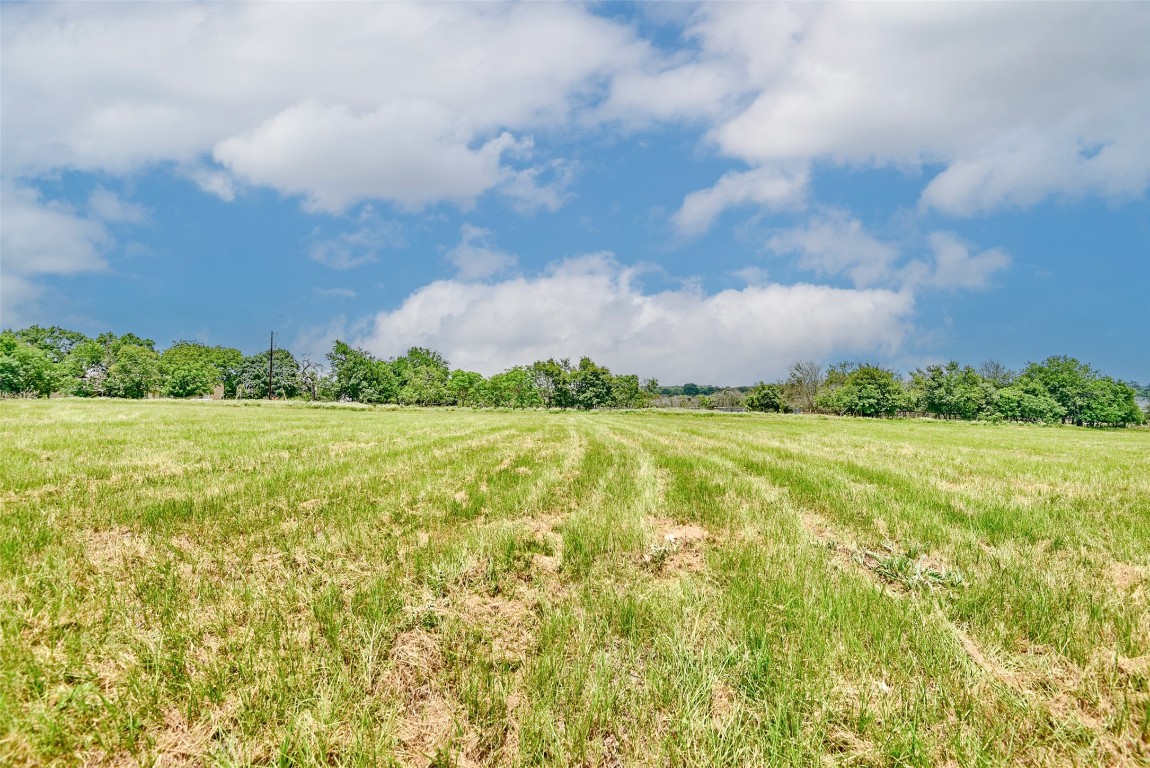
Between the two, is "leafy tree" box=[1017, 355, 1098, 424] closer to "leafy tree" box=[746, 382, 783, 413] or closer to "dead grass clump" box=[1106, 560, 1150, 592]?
"leafy tree" box=[746, 382, 783, 413]

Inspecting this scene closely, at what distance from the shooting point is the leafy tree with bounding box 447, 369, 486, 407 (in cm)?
11725

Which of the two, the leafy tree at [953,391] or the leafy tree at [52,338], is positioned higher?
the leafy tree at [52,338]

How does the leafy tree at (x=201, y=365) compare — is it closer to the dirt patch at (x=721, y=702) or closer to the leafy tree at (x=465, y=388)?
the leafy tree at (x=465, y=388)

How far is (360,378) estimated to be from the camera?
103750 mm

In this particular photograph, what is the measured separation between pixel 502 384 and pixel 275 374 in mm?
57726

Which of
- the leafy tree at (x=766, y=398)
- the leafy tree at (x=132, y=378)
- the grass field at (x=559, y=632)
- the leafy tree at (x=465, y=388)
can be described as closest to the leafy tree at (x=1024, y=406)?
the leafy tree at (x=766, y=398)

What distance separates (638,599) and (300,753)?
94.9 inches

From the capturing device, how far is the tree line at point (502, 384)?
102750 mm

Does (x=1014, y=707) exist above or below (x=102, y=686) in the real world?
below

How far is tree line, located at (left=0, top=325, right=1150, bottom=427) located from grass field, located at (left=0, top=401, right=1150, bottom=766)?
107 m

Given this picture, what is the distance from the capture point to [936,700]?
2.50m

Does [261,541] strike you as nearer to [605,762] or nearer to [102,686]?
[102,686]

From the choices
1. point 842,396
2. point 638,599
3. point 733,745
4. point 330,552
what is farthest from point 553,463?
point 842,396

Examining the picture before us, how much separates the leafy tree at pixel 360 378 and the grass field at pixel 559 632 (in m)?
105
